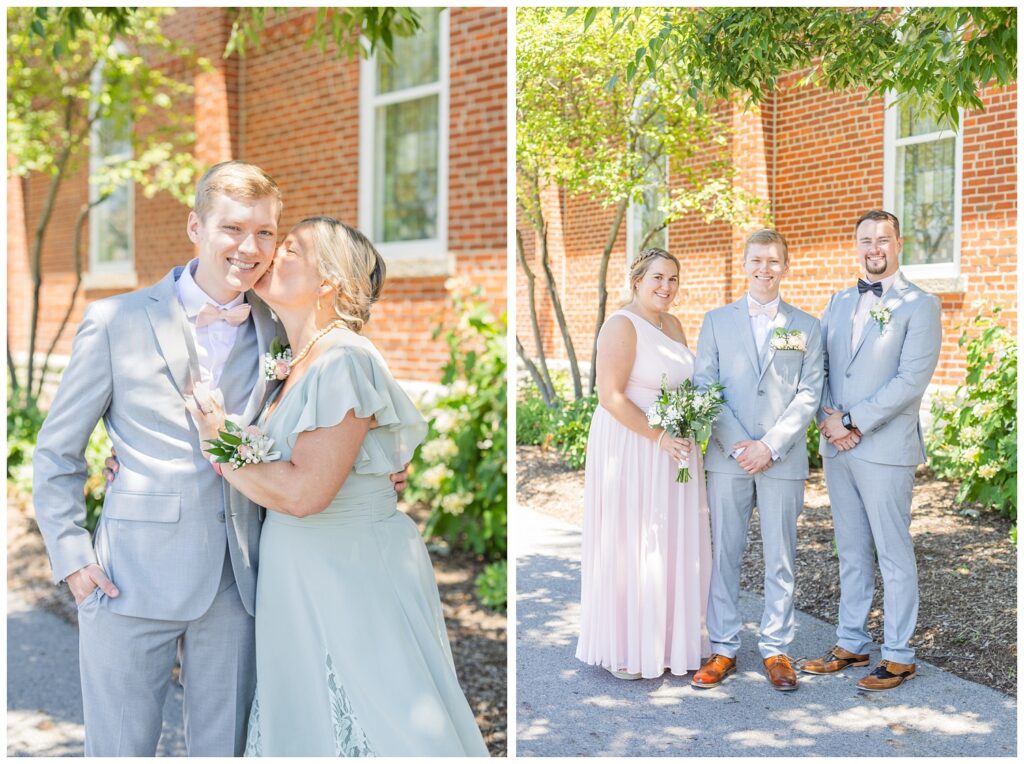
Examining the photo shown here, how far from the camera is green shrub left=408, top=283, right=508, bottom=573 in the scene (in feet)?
20.6

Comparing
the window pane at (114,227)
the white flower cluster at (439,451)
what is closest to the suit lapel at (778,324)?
the white flower cluster at (439,451)

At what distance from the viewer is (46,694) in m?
4.76

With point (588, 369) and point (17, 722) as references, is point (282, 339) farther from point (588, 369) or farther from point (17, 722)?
point (17, 722)

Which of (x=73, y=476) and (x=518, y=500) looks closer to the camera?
(x=73, y=476)

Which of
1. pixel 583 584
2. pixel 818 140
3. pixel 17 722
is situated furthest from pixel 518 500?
pixel 17 722

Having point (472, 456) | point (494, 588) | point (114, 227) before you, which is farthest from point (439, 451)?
point (114, 227)

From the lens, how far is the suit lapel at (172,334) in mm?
2584

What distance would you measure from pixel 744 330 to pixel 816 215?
1.40 feet

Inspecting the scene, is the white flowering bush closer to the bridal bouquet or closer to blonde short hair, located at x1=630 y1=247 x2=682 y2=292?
the bridal bouquet

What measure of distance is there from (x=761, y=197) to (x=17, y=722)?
402cm

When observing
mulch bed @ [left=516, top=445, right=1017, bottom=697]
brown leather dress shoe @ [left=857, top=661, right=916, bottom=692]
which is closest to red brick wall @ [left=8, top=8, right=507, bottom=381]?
mulch bed @ [left=516, top=445, right=1017, bottom=697]

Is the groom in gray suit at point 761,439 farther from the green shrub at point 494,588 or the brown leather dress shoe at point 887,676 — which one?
the green shrub at point 494,588

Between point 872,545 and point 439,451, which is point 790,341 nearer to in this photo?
point 872,545

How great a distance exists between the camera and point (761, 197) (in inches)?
123
